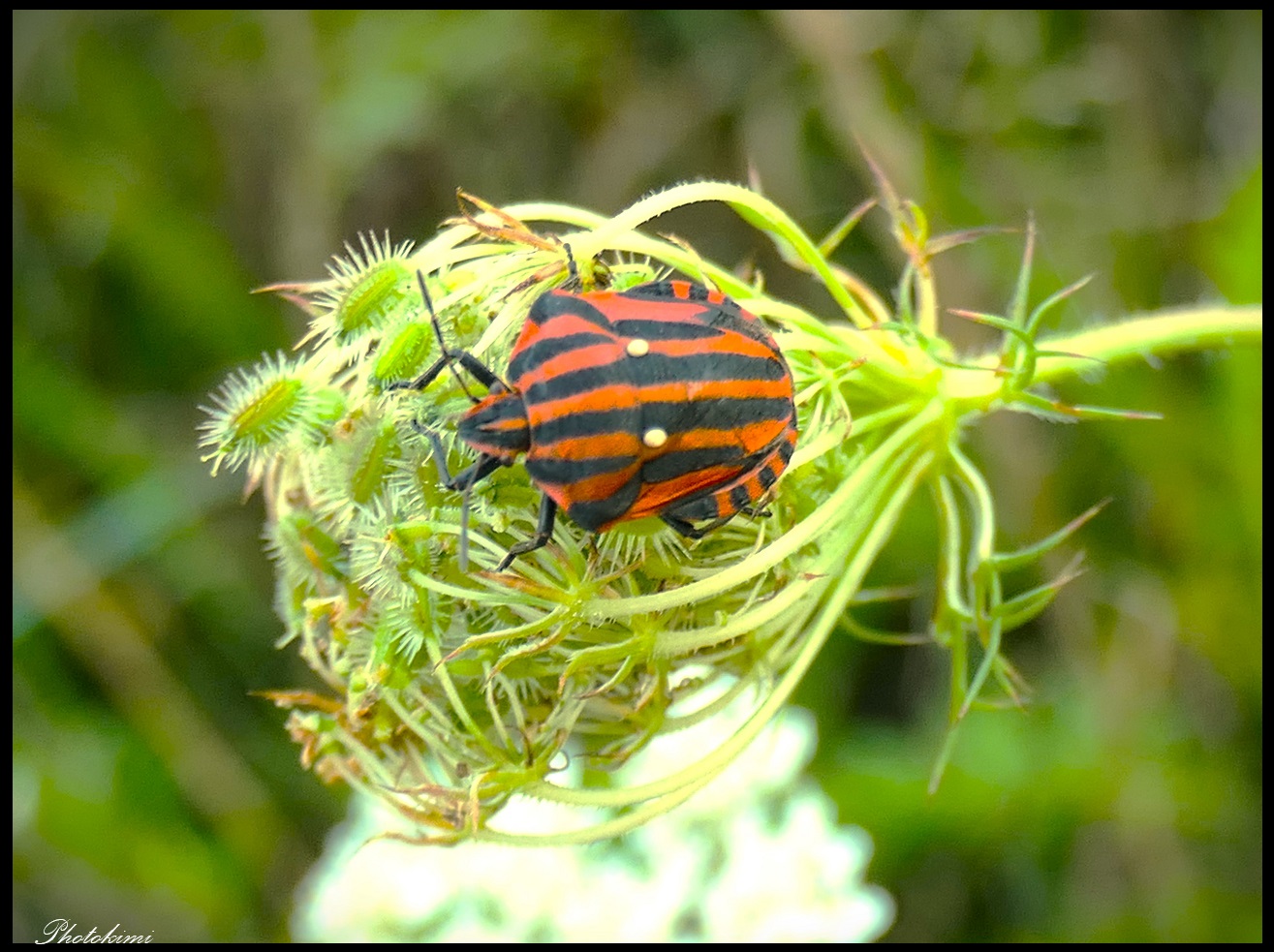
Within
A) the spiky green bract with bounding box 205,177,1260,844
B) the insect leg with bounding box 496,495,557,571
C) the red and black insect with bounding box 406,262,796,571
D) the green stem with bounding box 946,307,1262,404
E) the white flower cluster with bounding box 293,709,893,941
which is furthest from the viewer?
the white flower cluster with bounding box 293,709,893,941

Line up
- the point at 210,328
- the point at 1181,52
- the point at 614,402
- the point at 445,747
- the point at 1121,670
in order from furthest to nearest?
the point at 210,328, the point at 1181,52, the point at 1121,670, the point at 445,747, the point at 614,402

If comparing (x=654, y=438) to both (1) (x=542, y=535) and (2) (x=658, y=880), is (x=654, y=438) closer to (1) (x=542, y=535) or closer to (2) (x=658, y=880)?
(1) (x=542, y=535)

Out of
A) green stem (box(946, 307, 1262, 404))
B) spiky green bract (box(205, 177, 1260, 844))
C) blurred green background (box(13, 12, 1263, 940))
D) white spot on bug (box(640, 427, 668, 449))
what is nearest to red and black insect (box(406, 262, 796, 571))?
white spot on bug (box(640, 427, 668, 449))

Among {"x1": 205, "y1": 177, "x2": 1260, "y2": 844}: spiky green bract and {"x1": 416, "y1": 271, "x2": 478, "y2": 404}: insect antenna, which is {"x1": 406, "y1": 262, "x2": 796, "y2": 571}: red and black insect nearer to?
{"x1": 416, "y1": 271, "x2": 478, "y2": 404}: insect antenna

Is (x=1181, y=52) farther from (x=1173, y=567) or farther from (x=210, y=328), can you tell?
(x=210, y=328)

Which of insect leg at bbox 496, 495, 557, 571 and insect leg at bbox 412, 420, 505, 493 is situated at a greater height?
insect leg at bbox 412, 420, 505, 493

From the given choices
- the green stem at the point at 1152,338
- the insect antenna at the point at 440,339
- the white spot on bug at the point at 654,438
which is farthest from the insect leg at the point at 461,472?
the green stem at the point at 1152,338

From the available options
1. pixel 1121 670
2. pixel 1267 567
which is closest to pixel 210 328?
pixel 1121 670
